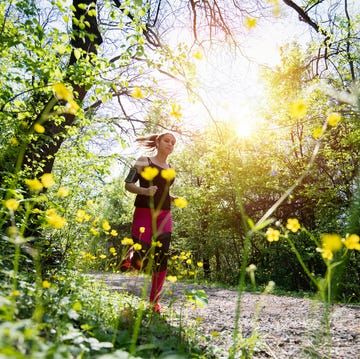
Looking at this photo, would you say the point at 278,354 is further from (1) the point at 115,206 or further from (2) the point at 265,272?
(1) the point at 115,206

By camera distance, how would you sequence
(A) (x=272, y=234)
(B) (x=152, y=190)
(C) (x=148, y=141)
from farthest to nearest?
(C) (x=148, y=141)
(B) (x=152, y=190)
(A) (x=272, y=234)

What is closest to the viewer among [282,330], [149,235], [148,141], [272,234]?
[272,234]

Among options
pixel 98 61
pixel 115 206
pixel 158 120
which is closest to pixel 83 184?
pixel 158 120

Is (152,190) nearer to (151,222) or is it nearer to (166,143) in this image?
(151,222)

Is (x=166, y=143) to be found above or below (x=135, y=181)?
above

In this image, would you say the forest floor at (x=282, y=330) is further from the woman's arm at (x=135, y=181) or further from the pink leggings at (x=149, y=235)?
the woman's arm at (x=135, y=181)

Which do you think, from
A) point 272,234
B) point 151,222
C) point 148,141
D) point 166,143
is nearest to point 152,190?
point 272,234

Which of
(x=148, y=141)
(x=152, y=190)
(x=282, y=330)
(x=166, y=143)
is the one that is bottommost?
(x=282, y=330)

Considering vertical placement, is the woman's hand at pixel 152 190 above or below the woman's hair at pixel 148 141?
below

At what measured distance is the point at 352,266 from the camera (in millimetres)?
6840

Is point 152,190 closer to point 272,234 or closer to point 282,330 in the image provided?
point 272,234

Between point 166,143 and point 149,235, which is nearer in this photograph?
point 149,235

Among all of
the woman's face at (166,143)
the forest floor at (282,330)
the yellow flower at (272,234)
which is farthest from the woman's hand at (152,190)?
the woman's face at (166,143)

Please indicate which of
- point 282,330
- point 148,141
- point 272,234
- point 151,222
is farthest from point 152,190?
point 148,141
